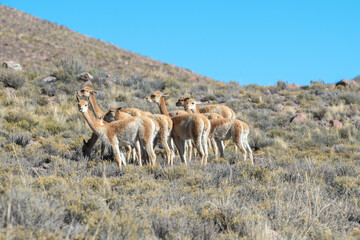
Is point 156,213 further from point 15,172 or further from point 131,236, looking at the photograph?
point 15,172

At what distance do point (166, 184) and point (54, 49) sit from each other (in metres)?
33.6

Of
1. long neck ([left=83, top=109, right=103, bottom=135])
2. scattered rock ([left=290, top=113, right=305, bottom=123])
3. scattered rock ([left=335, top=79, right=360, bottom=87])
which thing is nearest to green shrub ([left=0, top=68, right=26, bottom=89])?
long neck ([left=83, top=109, right=103, bottom=135])

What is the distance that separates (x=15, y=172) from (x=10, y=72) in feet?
36.8

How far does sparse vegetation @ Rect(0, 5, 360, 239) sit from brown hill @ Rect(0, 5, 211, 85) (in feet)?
57.1

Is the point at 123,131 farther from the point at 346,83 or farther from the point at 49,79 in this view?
the point at 346,83

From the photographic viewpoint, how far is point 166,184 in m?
6.23

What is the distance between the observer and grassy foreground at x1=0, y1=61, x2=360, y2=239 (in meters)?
3.94

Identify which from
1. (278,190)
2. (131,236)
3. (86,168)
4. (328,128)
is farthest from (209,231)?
(328,128)

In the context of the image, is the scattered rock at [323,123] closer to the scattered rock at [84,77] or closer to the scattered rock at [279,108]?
the scattered rock at [279,108]

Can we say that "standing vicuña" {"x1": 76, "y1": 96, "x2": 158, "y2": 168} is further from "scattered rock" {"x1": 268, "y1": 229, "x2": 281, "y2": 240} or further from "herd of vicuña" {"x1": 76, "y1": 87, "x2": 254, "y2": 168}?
"scattered rock" {"x1": 268, "y1": 229, "x2": 281, "y2": 240}

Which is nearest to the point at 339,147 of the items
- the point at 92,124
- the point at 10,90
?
the point at 92,124

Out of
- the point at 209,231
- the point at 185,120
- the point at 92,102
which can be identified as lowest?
the point at 209,231

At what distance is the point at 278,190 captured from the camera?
5.71 meters

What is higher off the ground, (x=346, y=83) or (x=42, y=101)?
(x=346, y=83)
